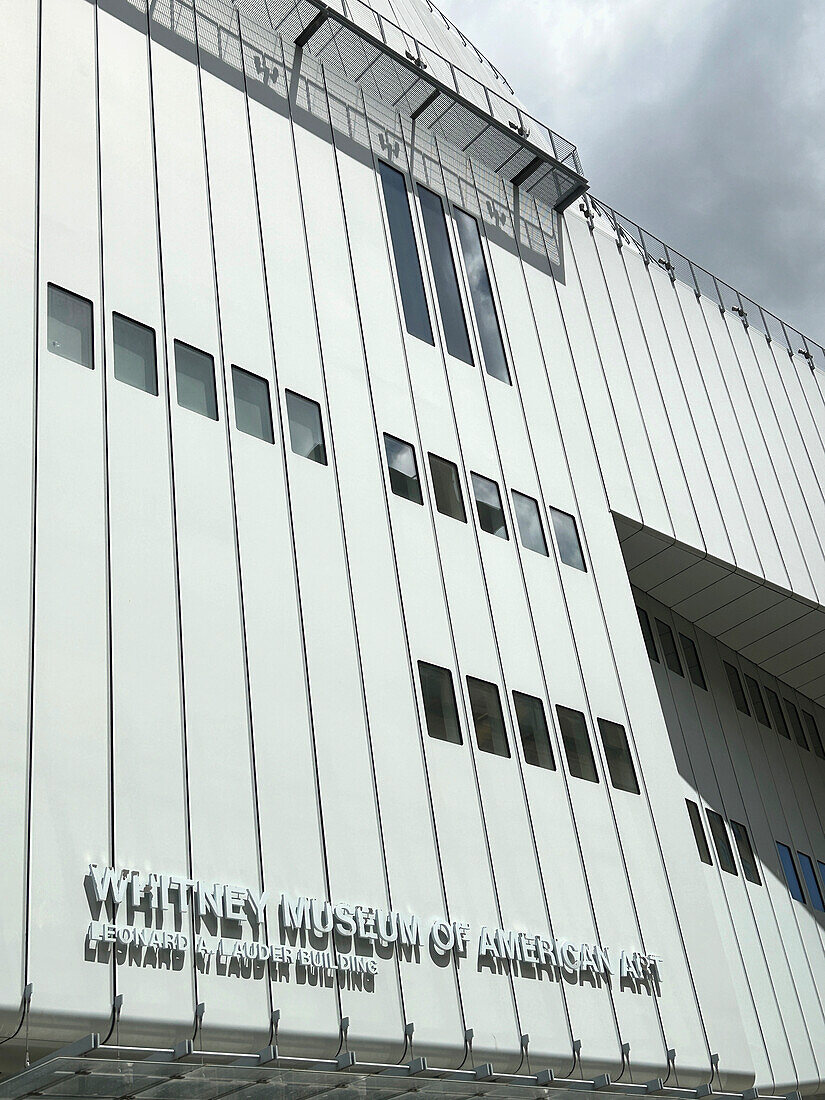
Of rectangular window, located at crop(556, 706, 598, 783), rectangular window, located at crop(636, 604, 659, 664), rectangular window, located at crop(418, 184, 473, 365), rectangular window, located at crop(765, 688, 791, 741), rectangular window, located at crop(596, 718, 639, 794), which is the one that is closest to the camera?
rectangular window, located at crop(556, 706, 598, 783)

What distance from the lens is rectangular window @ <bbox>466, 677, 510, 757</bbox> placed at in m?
18.7

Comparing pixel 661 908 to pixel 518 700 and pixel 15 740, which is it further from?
pixel 15 740

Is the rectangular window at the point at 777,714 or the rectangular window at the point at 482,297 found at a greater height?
the rectangular window at the point at 482,297

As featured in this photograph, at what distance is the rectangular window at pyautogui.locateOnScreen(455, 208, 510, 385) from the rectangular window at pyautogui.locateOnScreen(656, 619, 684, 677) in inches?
378

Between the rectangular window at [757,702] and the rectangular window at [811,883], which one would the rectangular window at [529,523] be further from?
the rectangular window at [811,883]

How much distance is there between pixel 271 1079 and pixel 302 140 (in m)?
17.2

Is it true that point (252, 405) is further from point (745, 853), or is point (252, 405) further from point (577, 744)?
point (745, 853)

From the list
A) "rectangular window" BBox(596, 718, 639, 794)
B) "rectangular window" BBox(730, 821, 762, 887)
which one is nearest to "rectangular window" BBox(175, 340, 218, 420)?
"rectangular window" BBox(596, 718, 639, 794)

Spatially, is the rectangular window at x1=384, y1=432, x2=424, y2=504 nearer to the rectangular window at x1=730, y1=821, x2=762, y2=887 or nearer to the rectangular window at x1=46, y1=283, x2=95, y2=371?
the rectangular window at x1=46, y1=283, x2=95, y2=371

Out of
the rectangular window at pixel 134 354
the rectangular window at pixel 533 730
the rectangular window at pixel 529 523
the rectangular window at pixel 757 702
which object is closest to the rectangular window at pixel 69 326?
the rectangular window at pixel 134 354

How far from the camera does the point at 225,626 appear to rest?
1590cm

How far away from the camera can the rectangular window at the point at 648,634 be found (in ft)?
96.7

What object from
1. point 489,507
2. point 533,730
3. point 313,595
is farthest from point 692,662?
point 313,595

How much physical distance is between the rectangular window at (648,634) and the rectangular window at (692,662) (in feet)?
5.03
